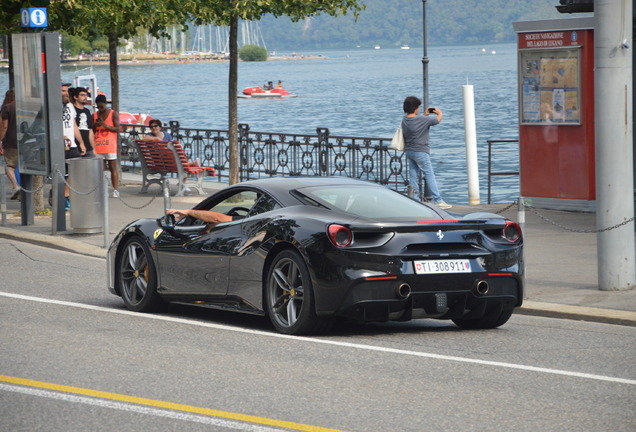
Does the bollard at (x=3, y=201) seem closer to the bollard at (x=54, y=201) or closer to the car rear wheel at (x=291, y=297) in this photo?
the bollard at (x=54, y=201)

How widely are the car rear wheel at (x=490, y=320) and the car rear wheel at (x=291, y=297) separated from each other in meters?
1.43

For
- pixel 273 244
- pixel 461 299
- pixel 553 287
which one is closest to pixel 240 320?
pixel 273 244

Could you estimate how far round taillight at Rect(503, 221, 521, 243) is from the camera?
10012 mm

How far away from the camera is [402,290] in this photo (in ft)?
31.0

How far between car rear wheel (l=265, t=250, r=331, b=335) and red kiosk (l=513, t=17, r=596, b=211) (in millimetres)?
9559

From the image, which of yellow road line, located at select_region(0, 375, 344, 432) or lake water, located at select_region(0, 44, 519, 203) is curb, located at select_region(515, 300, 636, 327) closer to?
yellow road line, located at select_region(0, 375, 344, 432)

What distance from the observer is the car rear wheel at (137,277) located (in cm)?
1127

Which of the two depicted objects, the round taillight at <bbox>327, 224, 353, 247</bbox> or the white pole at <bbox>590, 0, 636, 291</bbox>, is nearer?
the round taillight at <bbox>327, 224, 353, 247</bbox>

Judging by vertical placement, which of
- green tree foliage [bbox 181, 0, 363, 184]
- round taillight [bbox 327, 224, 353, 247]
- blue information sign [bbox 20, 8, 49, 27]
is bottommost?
round taillight [bbox 327, 224, 353, 247]

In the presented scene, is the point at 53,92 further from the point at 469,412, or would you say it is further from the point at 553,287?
the point at 469,412

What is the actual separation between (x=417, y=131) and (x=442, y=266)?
1099 centimetres

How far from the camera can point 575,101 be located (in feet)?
61.2

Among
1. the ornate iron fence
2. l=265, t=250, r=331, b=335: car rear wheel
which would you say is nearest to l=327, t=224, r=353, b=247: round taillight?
l=265, t=250, r=331, b=335: car rear wheel

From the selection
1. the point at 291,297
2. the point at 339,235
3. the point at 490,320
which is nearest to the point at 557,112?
the point at 490,320
